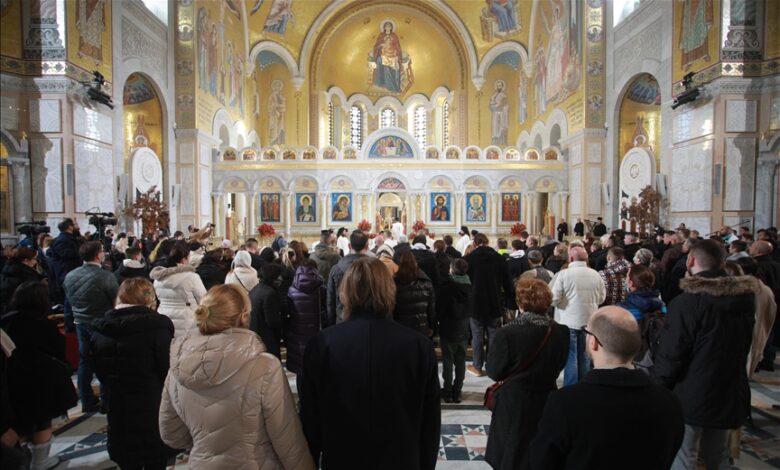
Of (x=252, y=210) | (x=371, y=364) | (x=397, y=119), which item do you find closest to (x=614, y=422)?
(x=371, y=364)

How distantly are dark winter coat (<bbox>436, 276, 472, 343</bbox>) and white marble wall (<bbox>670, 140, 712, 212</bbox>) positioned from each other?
492 inches

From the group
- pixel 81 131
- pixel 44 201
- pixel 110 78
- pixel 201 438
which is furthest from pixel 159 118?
pixel 201 438

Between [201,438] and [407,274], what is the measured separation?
7.99 feet

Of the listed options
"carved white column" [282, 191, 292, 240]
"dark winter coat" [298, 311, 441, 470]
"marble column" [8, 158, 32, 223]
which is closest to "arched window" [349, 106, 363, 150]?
"carved white column" [282, 191, 292, 240]

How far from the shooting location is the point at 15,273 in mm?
5230

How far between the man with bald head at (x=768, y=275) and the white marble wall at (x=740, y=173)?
348 inches

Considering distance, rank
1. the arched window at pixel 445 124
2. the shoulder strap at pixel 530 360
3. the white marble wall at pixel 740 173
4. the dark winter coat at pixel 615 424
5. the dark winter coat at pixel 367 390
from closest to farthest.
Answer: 1. the dark winter coat at pixel 615 424
2. the dark winter coat at pixel 367 390
3. the shoulder strap at pixel 530 360
4. the white marble wall at pixel 740 173
5. the arched window at pixel 445 124

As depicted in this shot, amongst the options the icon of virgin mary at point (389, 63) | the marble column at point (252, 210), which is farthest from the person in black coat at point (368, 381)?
the icon of virgin mary at point (389, 63)

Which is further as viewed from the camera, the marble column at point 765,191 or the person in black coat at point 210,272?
the marble column at point 765,191

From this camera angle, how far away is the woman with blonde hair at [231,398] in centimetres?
214

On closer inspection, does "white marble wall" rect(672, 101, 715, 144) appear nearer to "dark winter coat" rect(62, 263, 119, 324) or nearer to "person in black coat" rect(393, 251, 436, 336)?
"person in black coat" rect(393, 251, 436, 336)

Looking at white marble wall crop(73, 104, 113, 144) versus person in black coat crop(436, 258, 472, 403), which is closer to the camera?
person in black coat crop(436, 258, 472, 403)

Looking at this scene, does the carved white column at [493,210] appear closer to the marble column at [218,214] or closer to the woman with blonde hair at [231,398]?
the marble column at [218,214]

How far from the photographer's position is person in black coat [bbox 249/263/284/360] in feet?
15.7
